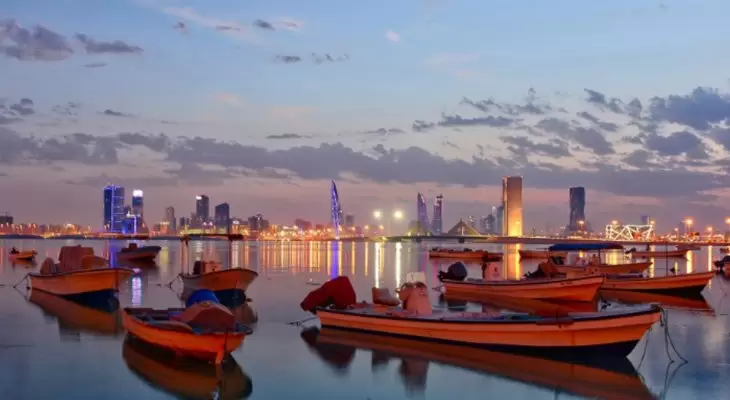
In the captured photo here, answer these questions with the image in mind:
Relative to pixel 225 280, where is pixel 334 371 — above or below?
below

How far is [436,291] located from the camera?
44.9m

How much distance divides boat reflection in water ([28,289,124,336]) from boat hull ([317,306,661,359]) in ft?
38.6

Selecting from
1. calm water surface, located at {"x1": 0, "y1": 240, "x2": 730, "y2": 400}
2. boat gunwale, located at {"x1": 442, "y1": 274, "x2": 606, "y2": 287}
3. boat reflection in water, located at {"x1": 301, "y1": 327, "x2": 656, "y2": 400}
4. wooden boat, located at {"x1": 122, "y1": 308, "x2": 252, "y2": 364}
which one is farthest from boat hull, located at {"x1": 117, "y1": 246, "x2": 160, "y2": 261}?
wooden boat, located at {"x1": 122, "y1": 308, "x2": 252, "y2": 364}

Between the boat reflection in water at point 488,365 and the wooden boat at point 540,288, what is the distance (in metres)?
12.9

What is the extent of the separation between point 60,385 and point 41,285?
83.1ft

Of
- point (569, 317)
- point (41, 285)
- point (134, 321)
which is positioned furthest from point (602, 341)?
point (41, 285)

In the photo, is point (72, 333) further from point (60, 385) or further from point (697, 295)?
point (697, 295)

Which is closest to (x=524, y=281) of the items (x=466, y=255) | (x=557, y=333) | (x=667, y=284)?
(x=667, y=284)

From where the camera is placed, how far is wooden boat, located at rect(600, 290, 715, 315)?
35.9 meters

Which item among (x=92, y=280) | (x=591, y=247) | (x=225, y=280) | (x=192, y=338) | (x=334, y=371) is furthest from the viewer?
(x=591, y=247)

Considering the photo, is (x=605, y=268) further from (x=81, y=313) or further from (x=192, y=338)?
(x=192, y=338)

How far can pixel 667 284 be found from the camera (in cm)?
4284

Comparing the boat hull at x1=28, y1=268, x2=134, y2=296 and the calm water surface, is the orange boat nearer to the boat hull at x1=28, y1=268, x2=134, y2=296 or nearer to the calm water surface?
the calm water surface

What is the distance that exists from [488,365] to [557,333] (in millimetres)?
2132
